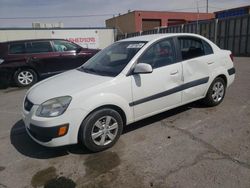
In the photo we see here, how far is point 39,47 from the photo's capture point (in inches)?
348

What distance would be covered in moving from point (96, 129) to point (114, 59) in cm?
139

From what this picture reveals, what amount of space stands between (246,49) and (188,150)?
12781 millimetres

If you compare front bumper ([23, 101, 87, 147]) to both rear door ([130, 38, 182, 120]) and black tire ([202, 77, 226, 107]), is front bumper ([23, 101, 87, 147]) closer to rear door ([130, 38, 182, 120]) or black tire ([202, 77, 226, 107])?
rear door ([130, 38, 182, 120])

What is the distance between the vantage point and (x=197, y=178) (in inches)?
106

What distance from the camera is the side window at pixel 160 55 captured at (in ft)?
12.7

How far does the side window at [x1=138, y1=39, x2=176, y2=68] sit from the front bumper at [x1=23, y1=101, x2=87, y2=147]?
1362mm

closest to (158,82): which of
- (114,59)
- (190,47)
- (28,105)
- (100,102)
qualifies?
(114,59)

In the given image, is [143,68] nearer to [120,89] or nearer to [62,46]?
[120,89]

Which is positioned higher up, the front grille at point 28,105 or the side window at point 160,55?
the side window at point 160,55

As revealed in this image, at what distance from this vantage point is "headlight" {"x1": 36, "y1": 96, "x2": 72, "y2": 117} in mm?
3089

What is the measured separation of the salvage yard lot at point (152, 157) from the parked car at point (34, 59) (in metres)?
4.41

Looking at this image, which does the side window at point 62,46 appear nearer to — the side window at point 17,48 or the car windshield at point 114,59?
the side window at point 17,48

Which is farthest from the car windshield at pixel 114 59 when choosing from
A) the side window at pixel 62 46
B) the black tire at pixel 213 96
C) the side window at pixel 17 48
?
the side window at pixel 17 48

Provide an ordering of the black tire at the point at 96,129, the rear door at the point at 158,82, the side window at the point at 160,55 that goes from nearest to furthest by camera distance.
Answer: the black tire at the point at 96,129, the rear door at the point at 158,82, the side window at the point at 160,55
